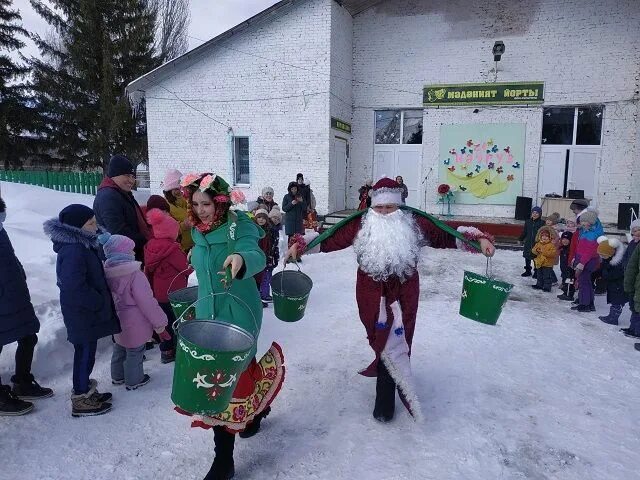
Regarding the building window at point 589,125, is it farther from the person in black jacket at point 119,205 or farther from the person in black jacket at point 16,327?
the person in black jacket at point 16,327

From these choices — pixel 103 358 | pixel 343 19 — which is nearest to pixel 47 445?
pixel 103 358

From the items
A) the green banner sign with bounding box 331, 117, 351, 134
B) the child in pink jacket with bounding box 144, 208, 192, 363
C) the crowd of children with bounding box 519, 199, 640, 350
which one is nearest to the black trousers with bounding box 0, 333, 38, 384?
the child in pink jacket with bounding box 144, 208, 192, 363

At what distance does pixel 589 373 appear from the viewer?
13.7 feet

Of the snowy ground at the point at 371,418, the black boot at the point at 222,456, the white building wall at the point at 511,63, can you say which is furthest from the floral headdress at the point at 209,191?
the white building wall at the point at 511,63

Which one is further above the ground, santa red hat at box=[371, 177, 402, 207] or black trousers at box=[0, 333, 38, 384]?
santa red hat at box=[371, 177, 402, 207]

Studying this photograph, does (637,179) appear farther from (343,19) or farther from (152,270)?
(152,270)

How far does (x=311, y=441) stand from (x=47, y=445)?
1.71 meters

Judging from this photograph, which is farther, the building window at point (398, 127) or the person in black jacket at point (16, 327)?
the building window at point (398, 127)

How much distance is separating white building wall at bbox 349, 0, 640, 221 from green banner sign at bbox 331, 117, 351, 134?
50 centimetres

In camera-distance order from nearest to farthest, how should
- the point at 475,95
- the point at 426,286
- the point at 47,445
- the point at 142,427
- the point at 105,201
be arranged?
the point at 47,445, the point at 142,427, the point at 105,201, the point at 426,286, the point at 475,95

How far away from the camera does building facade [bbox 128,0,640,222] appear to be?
12.4 metres

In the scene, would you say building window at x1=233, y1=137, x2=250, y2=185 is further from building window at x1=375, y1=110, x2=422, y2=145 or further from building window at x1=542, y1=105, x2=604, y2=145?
building window at x1=542, y1=105, x2=604, y2=145

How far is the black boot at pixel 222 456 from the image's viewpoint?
2.53 meters

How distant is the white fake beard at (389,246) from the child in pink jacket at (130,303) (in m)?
1.73
